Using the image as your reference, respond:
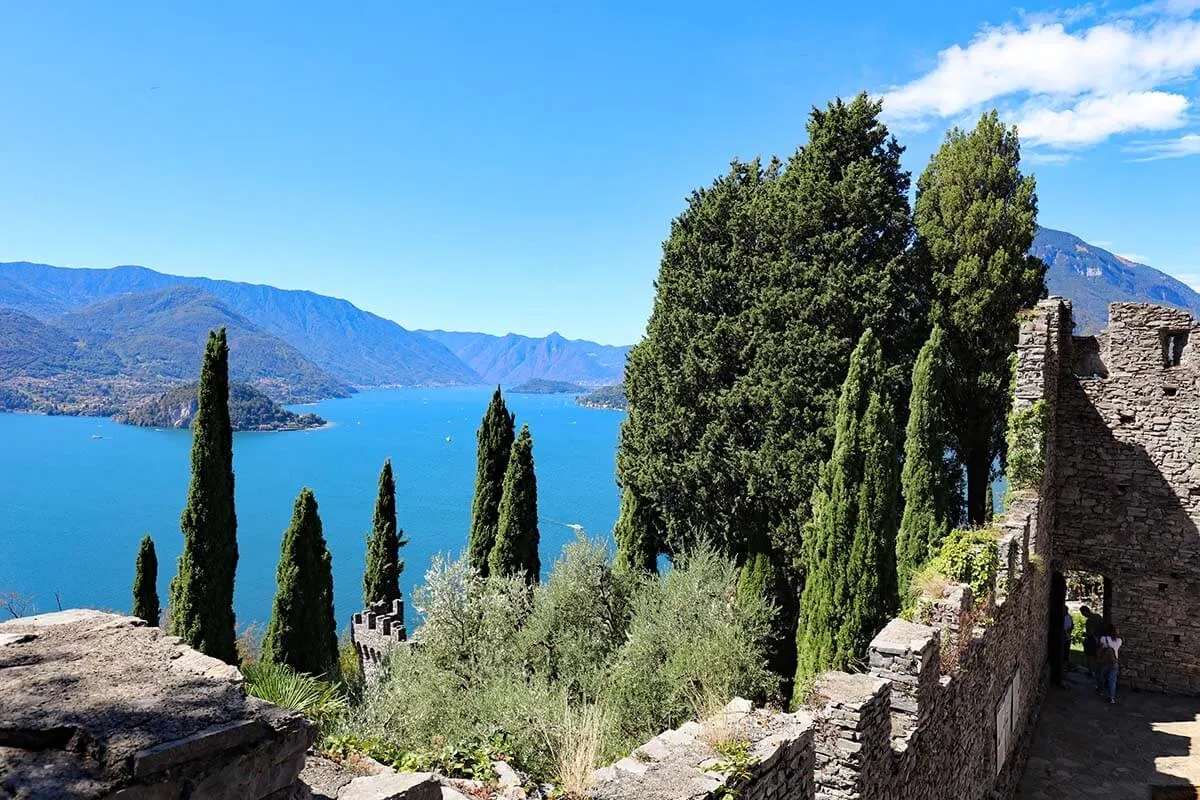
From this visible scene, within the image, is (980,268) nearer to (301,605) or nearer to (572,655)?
(572,655)

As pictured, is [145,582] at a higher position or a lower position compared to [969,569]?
lower

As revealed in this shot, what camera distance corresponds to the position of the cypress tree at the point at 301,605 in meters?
21.2

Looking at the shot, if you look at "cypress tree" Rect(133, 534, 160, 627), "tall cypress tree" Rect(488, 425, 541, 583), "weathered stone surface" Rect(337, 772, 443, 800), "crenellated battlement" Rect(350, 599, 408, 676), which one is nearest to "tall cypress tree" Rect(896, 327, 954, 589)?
"tall cypress tree" Rect(488, 425, 541, 583)

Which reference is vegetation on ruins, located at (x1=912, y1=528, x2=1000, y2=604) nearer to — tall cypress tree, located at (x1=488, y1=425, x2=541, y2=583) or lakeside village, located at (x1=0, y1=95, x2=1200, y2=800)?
lakeside village, located at (x1=0, y1=95, x2=1200, y2=800)

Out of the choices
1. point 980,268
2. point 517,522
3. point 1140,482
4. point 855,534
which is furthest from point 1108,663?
point 517,522

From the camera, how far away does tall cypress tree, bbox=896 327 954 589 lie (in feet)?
47.4

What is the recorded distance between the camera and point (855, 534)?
13594 mm

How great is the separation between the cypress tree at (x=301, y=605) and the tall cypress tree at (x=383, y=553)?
4534 mm

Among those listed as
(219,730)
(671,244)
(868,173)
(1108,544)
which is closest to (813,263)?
(868,173)

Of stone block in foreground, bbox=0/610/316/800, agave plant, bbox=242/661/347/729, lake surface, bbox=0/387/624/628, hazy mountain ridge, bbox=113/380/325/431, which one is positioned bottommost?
lake surface, bbox=0/387/624/628

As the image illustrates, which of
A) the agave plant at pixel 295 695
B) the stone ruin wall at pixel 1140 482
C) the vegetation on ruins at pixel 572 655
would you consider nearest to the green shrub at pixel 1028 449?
the stone ruin wall at pixel 1140 482

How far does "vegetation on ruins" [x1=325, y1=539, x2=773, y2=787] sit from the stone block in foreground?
656 centimetres

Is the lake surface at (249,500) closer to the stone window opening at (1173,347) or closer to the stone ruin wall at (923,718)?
the stone ruin wall at (923,718)

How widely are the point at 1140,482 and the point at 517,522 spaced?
48.5 ft
